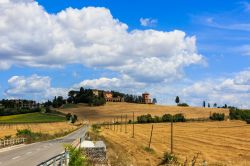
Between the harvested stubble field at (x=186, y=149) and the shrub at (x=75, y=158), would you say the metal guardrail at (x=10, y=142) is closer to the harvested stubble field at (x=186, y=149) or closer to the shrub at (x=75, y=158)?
the harvested stubble field at (x=186, y=149)

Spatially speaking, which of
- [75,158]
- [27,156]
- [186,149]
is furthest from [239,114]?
[75,158]

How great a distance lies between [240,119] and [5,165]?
147 meters

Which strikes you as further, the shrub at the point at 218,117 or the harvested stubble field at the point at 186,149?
the shrub at the point at 218,117

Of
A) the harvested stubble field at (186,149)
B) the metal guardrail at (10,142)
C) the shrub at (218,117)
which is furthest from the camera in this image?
the shrub at (218,117)

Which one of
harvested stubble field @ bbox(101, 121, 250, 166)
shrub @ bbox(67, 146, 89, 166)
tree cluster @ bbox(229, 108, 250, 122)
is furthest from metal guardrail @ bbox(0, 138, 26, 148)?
tree cluster @ bbox(229, 108, 250, 122)

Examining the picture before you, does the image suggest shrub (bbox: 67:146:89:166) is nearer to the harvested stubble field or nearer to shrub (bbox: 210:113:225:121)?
the harvested stubble field

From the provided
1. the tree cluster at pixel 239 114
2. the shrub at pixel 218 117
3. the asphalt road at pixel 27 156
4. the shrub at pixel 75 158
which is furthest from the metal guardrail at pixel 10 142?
the tree cluster at pixel 239 114

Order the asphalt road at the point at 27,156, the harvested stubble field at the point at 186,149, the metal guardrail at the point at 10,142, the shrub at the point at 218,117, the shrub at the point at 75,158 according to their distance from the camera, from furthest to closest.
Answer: the shrub at the point at 218,117 < the metal guardrail at the point at 10,142 < the harvested stubble field at the point at 186,149 < the asphalt road at the point at 27,156 < the shrub at the point at 75,158

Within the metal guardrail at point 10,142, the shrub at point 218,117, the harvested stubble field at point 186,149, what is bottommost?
the harvested stubble field at point 186,149

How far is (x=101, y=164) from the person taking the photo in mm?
26906

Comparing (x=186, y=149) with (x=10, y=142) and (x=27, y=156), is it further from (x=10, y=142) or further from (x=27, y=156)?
(x=27, y=156)

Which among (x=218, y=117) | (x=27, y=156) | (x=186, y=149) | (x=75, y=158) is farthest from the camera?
(x=218, y=117)

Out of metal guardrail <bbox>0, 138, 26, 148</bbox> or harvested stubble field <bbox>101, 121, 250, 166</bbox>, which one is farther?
metal guardrail <bbox>0, 138, 26, 148</bbox>

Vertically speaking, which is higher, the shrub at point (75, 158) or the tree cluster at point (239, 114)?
the tree cluster at point (239, 114)
